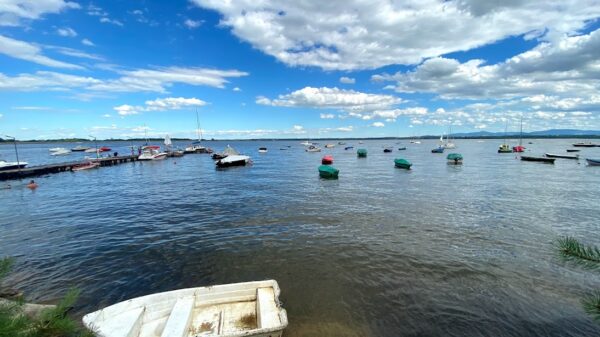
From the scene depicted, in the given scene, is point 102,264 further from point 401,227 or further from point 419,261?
point 401,227

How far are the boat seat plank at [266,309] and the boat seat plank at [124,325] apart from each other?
331cm

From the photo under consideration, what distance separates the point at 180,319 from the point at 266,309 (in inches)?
94.3

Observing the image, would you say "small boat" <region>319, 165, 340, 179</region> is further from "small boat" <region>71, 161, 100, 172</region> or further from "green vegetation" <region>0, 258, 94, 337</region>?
"small boat" <region>71, 161, 100, 172</region>

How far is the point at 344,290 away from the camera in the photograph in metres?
11.7

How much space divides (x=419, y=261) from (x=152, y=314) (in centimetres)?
1165

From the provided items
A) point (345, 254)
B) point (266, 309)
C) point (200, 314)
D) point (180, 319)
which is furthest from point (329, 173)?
point (180, 319)

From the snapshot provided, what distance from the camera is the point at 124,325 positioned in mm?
7750

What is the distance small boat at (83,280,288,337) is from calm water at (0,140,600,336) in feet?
5.16

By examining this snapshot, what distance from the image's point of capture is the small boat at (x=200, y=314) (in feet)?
24.8

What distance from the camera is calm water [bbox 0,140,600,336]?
10.2 m

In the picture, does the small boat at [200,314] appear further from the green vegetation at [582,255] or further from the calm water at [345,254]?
the green vegetation at [582,255]

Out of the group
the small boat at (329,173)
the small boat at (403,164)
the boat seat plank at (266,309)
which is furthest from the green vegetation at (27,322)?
the small boat at (403,164)

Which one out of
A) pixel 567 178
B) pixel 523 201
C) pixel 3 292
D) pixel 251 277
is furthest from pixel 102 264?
pixel 567 178

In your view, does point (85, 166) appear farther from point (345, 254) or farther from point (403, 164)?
point (345, 254)
